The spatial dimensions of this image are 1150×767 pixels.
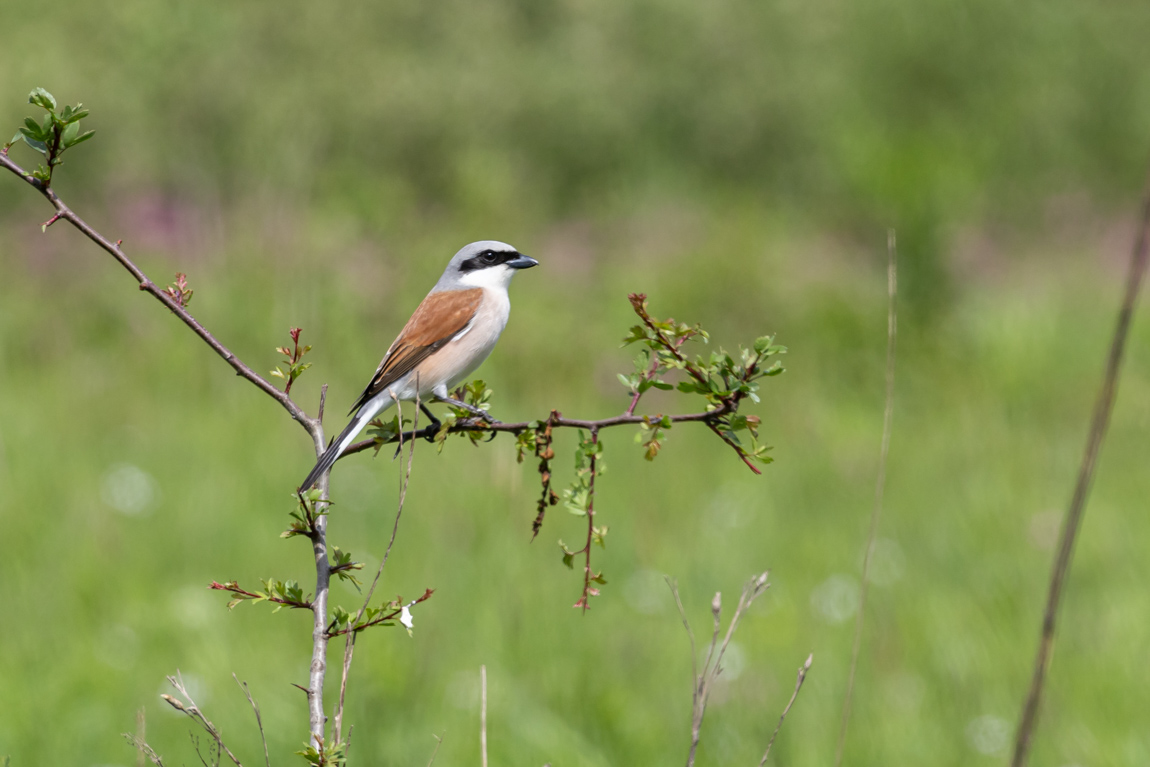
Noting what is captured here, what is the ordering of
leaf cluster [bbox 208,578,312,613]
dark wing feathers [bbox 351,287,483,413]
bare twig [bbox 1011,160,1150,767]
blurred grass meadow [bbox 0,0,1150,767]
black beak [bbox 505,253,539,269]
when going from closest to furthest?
bare twig [bbox 1011,160,1150,767], leaf cluster [bbox 208,578,312,613], dark wing feathers [bbox 351,287,483,413], black beak [bbox 505,253,539,269], blurred grass meadow [bbox 0,0,1150,767]

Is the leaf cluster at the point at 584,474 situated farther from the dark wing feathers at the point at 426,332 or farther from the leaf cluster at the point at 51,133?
the dark wing feathers at the point at 426,332

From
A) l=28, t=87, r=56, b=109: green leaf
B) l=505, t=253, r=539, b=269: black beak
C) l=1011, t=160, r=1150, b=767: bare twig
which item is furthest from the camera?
l=505, t=253, r=539, b=269: black beak

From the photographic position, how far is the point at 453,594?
4.75m

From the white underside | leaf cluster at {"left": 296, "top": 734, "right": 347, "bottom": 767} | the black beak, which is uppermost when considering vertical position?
the black beak

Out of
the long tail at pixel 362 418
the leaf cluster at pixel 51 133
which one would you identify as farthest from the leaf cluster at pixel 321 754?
the long tail at pixel 362 418

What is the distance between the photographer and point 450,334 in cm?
368

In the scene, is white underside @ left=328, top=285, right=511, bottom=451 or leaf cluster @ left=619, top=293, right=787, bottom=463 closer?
leaf cluster @ left=619, top=293, right=787, bottom=463

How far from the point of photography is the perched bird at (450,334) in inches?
Answer: 133

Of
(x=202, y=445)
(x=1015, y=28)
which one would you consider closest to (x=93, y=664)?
(x=202, y=445)

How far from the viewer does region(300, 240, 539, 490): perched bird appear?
3.37 m

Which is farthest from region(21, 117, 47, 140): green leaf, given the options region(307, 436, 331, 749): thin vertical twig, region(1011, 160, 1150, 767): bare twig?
region(1011, 160, 1150, 767): bare twig

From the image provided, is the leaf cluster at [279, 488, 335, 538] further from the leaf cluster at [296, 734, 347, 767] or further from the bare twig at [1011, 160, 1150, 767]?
the bare twig at [1011, 160, 1150, 767]

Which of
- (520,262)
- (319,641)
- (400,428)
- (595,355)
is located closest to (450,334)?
(520,262)

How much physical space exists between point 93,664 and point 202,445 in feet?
9.61
